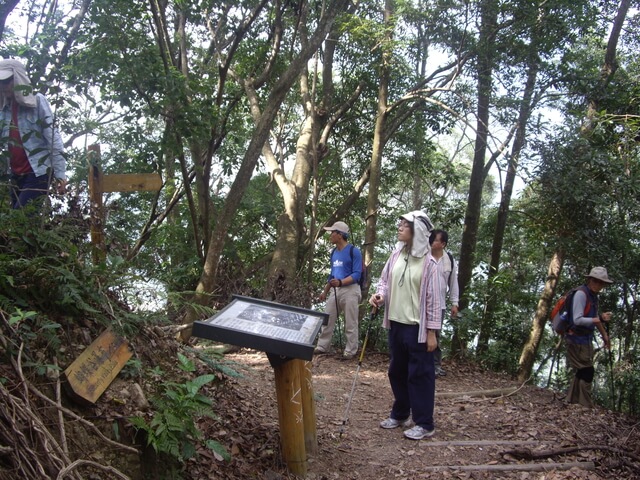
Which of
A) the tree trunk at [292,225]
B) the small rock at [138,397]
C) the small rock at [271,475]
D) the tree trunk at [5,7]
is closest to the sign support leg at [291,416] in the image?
the small rock at [271,475]

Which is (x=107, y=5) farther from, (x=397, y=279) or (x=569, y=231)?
(x=569, y=231)

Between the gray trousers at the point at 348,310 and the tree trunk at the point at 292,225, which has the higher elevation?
the tree trunk at the point at 292,225

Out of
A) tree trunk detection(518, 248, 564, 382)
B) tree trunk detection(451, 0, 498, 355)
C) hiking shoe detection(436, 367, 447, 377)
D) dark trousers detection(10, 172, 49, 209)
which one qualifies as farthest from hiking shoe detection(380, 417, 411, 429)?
tree trunk detection(518, 248, 564, 382)

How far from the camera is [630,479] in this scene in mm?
4062

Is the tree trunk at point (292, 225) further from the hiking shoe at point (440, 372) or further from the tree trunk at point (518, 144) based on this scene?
the tree trunk at point (518, 144)

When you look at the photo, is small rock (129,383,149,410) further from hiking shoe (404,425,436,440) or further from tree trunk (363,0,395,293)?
tree trunk (363,0,395,293)

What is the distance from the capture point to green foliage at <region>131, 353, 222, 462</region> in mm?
2807

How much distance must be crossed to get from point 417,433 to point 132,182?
11.2ft

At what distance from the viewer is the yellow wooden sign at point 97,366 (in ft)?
9.31

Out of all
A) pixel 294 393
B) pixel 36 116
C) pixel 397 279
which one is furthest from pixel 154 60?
pixel 294 393

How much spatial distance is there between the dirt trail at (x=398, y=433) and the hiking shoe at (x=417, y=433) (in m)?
0.05

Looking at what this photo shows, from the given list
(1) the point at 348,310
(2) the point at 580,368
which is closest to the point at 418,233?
(1) the point at 348,310

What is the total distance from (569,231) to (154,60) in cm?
699

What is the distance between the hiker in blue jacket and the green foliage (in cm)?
543
